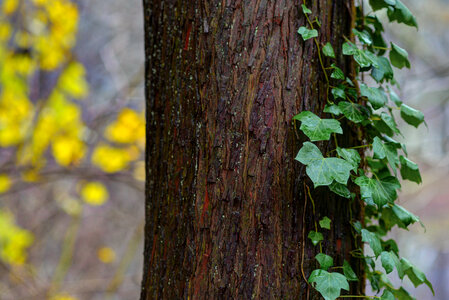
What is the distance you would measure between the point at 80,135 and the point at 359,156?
3.48 metres

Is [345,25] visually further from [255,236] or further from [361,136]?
[255,236]

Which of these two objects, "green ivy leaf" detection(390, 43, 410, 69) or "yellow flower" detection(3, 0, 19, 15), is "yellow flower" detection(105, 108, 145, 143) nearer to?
"yellow flower" detection(3, 0, 19, 15)

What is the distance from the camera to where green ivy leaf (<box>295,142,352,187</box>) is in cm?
121

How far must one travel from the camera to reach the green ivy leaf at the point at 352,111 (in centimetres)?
135

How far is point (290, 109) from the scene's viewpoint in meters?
1.30

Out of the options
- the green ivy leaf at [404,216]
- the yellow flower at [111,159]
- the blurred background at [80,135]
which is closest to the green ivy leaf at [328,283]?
the green ivy leaf at [404,216]

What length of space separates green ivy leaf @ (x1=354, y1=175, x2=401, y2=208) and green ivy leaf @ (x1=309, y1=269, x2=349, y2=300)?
217 mm

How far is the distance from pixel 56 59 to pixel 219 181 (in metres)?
3.19

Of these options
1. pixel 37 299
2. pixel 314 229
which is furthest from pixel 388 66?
pixel 37 299

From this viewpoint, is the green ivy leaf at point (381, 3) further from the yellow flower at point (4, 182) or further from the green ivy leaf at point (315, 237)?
the yellow flower at point (4, 182)

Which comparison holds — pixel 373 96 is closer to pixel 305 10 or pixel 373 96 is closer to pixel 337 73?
pixel 337 73

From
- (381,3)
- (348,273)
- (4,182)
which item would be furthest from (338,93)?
(4,182)

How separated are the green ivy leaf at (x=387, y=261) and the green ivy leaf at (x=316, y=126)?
14.8 inches

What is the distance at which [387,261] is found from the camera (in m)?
1.33
